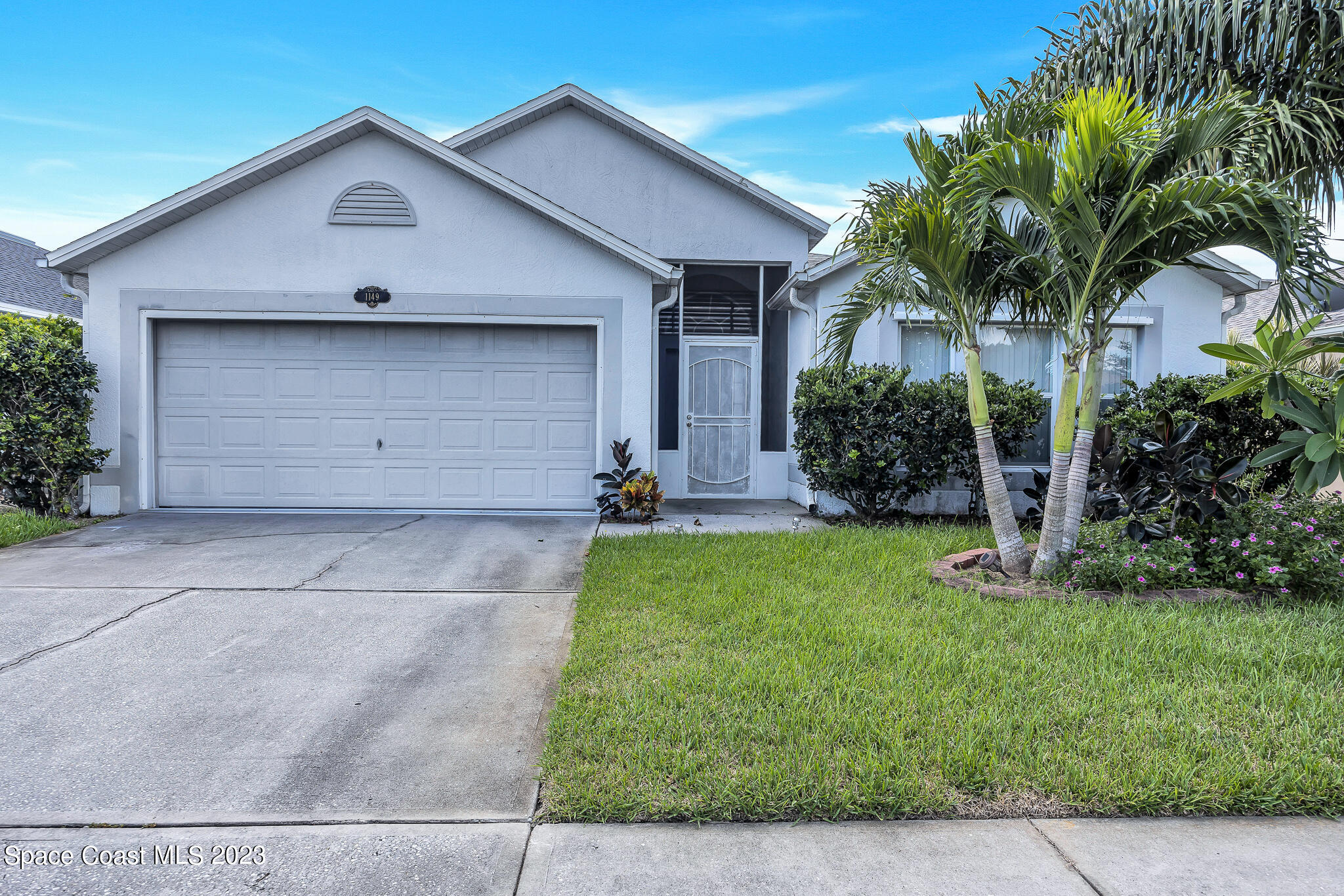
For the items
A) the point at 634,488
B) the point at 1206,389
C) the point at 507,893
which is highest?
the point at 1206,389

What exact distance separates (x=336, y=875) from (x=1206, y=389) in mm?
9011

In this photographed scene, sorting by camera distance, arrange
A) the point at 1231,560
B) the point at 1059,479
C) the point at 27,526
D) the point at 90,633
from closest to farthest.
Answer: the point at 90,633 → the point at 1231,560 → the point at 1059,479 → the point at 27,526

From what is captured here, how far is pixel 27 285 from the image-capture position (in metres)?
17.3

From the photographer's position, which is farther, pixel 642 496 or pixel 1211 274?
pixel 1211 274

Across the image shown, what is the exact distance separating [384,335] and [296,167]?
7.11ft

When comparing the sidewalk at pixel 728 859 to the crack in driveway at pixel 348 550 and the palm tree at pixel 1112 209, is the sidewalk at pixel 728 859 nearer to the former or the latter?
the palm tree at pixel 1112 209

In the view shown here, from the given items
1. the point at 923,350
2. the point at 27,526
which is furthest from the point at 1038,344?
the point at 27,526

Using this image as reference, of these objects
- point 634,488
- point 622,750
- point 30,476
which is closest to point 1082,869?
point 622,750

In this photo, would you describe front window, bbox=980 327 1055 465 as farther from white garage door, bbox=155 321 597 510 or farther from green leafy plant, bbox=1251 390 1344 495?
white garage door, bbox=155 321 597 510

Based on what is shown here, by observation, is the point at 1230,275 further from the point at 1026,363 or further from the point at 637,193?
the point at 637,193

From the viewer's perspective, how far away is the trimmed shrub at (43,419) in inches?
317

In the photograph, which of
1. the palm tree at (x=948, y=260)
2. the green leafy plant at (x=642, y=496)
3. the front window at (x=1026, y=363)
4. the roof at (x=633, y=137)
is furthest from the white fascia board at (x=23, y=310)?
the front window at (x=1026, y=363)

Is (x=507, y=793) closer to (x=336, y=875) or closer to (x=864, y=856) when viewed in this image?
(x=336, y=875)

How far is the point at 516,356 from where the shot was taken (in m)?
9.61
